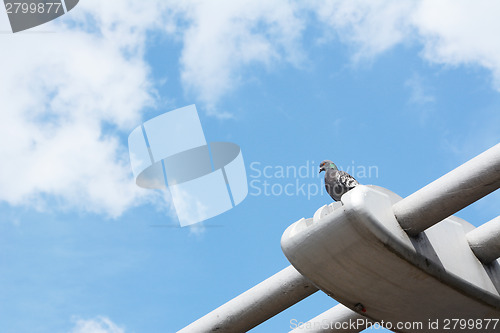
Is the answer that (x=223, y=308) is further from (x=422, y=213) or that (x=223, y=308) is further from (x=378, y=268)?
(x=422, y=213)

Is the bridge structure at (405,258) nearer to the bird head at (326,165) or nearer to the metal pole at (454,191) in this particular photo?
the metal pole at (454,191)

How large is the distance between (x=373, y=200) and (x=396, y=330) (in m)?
3.41

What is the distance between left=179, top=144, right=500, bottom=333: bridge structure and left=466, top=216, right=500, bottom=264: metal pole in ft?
0.06

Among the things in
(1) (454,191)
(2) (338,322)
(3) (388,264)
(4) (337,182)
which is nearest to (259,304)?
(2) (338,322)

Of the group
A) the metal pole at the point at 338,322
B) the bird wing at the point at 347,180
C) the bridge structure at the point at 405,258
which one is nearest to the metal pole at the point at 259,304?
the bridge structure at the point at 405,258

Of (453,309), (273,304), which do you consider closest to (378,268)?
(453,309)

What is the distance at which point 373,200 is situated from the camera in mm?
10531

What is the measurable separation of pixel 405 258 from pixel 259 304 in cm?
382

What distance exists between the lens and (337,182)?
11555 millimetres

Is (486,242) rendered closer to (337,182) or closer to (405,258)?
(405,258)

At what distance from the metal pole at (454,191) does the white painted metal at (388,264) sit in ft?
1.24

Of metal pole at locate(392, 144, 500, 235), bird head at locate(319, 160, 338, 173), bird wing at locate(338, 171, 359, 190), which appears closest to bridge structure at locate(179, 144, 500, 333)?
metal pole at locate(392, 144, 500, 235)

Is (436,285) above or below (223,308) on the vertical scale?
below

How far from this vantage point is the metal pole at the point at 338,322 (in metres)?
14.4
